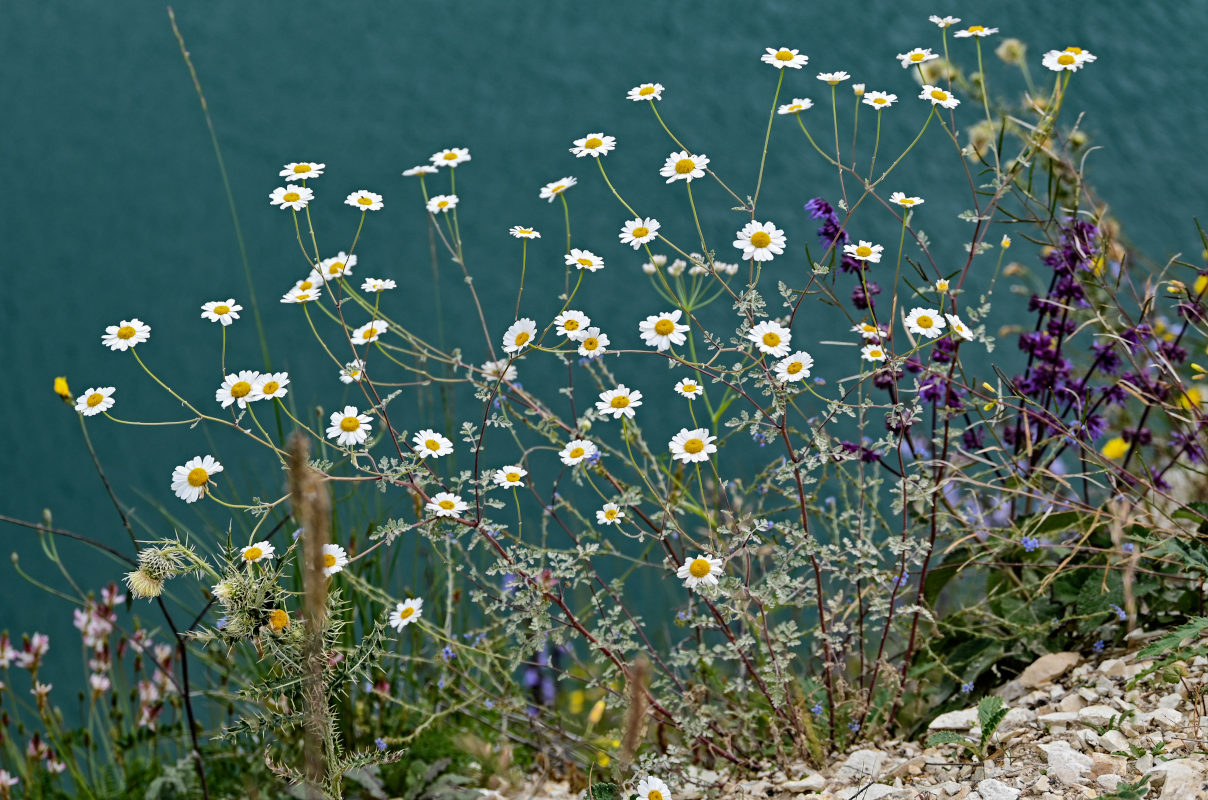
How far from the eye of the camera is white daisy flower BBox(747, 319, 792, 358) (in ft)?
5.79

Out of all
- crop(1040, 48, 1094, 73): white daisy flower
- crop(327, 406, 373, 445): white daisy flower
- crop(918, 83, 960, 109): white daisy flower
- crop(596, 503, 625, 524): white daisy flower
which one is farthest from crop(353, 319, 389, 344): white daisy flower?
crop(1040, 48, 1094, 73): white daisy flower

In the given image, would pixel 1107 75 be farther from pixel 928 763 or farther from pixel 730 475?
pixel 928 763

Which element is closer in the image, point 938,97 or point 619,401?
point 619,401

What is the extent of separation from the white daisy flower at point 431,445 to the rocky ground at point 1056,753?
0.55 meters

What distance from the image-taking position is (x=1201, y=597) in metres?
2.07

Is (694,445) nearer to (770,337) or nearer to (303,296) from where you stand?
(770,337)

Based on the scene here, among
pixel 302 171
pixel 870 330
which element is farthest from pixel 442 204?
pixel 870 330

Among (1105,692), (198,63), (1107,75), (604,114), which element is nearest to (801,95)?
(604,114)

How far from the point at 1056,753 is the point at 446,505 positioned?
1038 mm

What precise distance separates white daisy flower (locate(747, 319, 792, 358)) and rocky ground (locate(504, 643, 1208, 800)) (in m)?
0.69

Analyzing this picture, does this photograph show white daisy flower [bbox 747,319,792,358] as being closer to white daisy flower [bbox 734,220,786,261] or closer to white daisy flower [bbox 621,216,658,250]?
white daisy flower [bbox 734,220,786,261]

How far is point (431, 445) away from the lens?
1.80m

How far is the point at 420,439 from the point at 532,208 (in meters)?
2.50

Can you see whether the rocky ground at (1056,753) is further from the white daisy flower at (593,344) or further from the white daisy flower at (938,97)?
the white daisy flower at (938,97)
